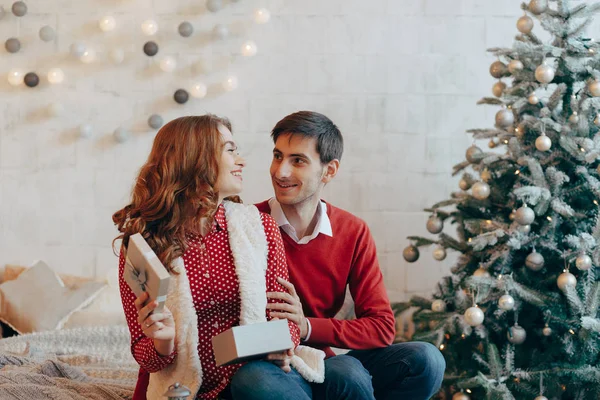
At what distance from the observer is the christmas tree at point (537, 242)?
2709 mm

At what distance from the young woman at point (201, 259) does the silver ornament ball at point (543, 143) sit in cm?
119

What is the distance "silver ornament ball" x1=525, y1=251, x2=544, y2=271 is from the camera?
274 cm

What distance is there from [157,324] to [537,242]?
1634mm

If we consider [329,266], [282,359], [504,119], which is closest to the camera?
[282,359]

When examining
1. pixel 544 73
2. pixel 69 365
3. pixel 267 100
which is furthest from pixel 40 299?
pixel 544 73

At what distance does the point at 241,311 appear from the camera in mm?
1827

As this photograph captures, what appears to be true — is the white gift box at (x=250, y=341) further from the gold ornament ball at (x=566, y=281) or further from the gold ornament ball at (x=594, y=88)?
the gold ornament ball at (x=594, y=88)

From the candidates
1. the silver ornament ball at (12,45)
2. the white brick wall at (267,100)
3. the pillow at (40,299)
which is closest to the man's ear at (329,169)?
the white brick wall at (267,100)

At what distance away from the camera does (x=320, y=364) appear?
1.89m

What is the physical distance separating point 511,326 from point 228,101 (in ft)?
5.25

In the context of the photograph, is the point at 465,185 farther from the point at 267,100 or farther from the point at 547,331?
the point at 267,100

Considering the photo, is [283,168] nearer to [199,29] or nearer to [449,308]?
[449,308]

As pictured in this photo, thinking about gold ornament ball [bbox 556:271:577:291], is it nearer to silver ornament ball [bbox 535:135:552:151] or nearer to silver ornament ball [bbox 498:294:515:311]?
silver ornament ball [bbox 498:294:515:311]

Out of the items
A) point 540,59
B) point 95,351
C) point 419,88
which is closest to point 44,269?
point 95,351
